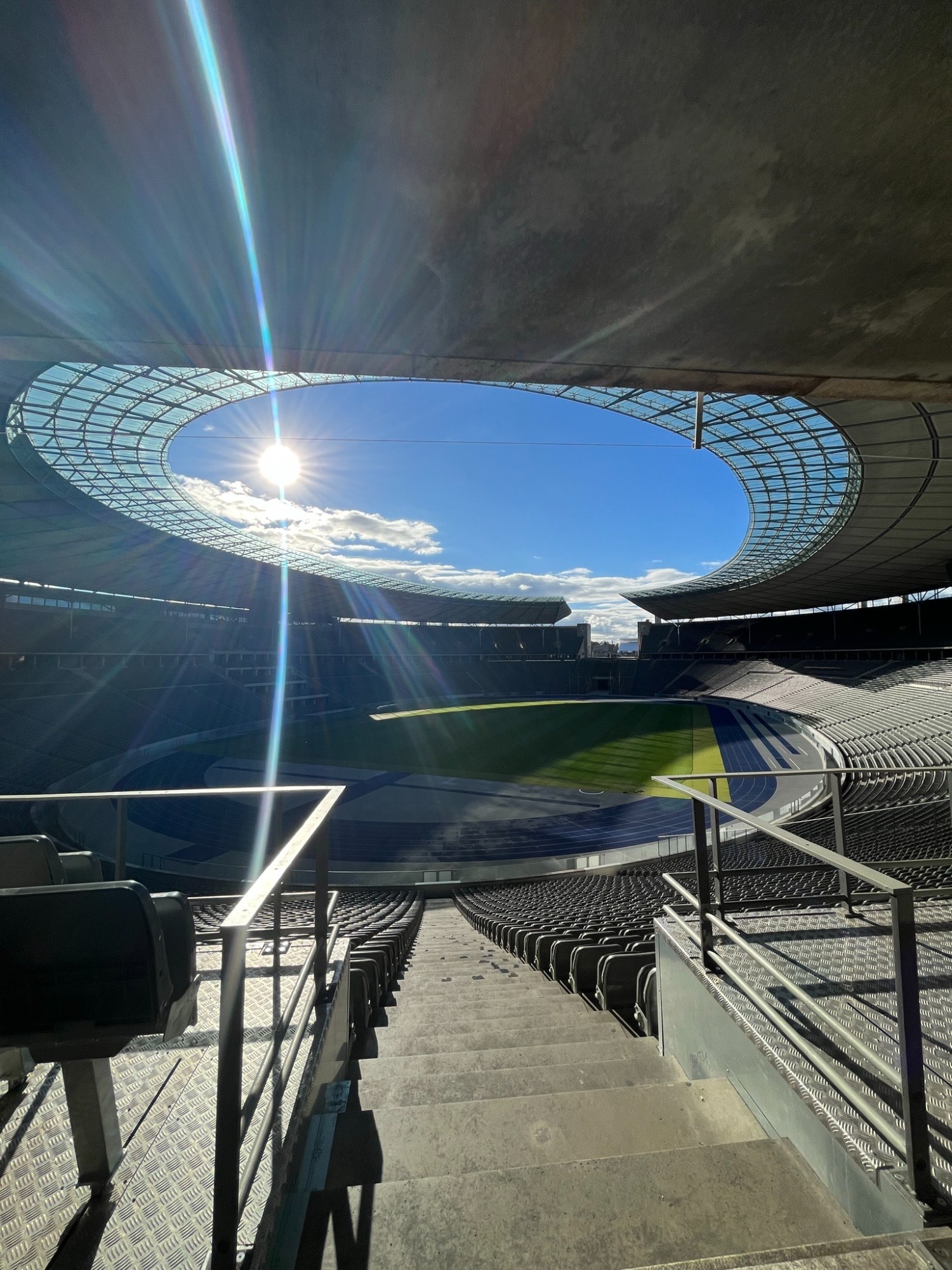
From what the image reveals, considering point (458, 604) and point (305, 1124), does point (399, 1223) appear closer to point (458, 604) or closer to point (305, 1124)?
point (305, 1124)

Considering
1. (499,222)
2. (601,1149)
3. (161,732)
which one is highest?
(499,222)

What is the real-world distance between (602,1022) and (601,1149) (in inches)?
94.9

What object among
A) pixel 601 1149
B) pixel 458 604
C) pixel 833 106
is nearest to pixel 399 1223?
pixel 601 1149

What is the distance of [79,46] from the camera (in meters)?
1.98

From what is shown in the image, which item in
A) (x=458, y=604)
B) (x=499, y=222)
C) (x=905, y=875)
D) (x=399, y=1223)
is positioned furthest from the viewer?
(x=458, y=604)

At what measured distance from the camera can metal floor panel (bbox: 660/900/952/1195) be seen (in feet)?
7.09

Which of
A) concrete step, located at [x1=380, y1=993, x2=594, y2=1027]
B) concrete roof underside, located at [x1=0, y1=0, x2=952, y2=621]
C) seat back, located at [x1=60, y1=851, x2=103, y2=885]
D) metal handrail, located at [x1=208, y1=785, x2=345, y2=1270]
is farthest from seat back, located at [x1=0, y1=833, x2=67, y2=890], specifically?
concrete step, located at [x1=380, y1=993, x2=594, y2=1027]

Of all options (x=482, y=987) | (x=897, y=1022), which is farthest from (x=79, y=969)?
(x=482, y=987)

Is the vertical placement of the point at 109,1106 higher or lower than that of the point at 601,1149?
higher

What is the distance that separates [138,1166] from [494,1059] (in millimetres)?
2264

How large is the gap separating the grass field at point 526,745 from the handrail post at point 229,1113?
2189 centimetres

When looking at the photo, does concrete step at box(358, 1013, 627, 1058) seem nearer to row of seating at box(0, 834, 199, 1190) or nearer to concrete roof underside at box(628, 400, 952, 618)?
row of seating at box(0, 834, 199, 1190)

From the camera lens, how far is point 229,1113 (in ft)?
4.84

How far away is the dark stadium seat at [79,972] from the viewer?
1.89 meters
